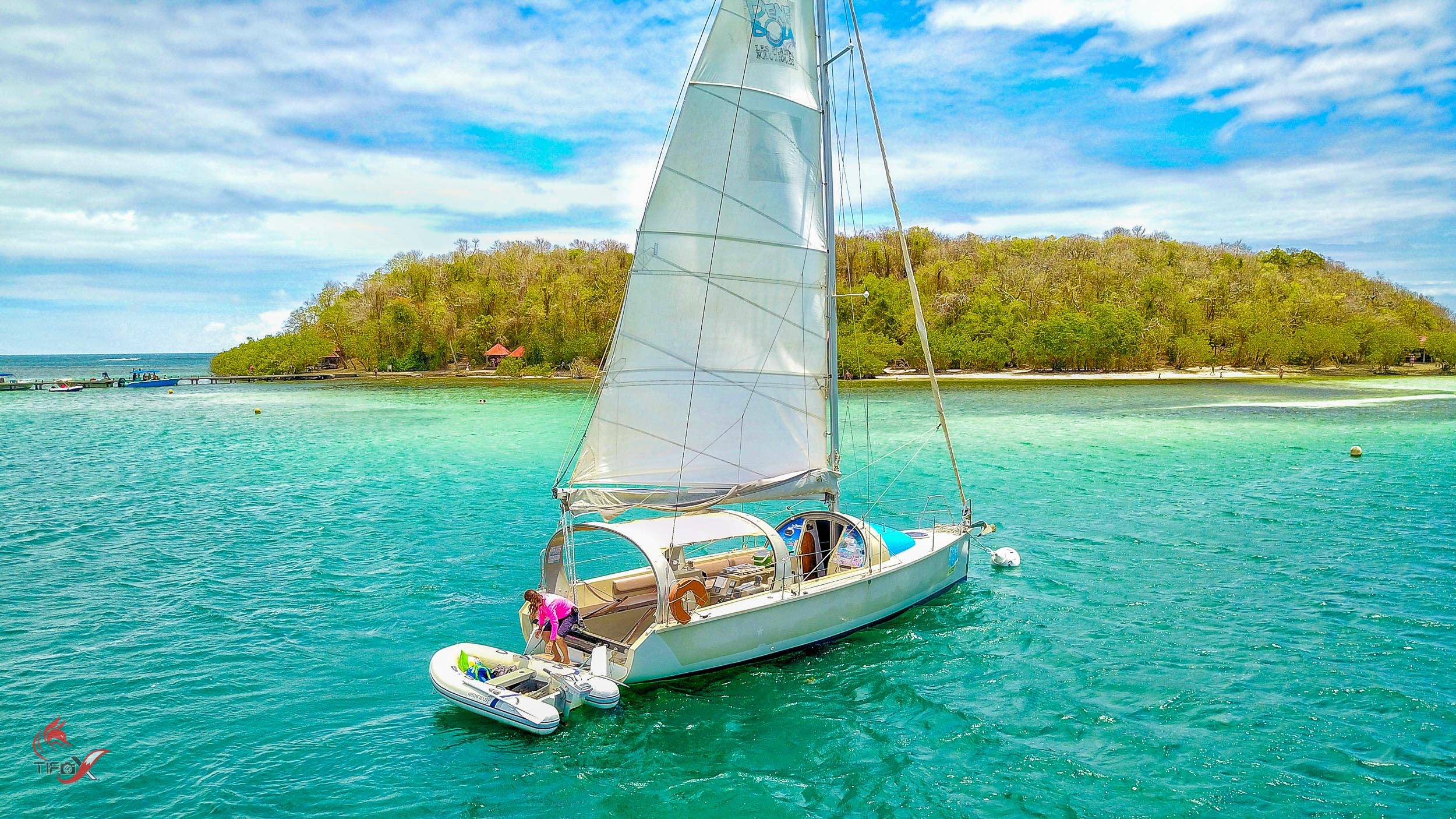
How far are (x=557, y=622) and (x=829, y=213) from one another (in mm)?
→ 10014

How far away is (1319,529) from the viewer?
85.6 feet

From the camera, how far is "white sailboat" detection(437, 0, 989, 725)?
15.9m

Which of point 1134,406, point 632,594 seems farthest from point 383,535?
point 1134,406

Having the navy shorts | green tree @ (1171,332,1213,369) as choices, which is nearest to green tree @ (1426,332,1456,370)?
green tree @ (1171,332,1213,369)

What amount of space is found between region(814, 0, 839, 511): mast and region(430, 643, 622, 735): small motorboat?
6901 mm

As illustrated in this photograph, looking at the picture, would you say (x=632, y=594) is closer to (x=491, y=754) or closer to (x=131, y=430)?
(x=491, y=754)

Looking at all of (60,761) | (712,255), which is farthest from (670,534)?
(60,761)

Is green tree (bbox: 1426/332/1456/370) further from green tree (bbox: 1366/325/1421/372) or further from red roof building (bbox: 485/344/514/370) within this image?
red roof building (bbox: 485/344/514/370)

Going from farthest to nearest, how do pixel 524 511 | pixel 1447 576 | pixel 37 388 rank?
1. pixel 37 388
2. pixel 524 511
3. pixel 1447 576

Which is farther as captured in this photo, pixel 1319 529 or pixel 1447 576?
pixel 1319 529

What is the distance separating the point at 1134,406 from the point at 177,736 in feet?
225

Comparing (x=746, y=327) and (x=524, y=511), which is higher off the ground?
(x=746, y=327)

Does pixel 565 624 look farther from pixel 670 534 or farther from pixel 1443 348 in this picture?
pixel 1443 348

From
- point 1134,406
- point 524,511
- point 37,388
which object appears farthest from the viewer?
point 37,388
